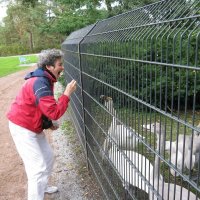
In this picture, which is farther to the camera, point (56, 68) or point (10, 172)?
point (10, 172)

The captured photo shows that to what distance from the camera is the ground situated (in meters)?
4.90

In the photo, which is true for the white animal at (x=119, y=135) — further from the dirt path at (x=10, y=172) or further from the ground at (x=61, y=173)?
the dirt path at (x=10, y=172)

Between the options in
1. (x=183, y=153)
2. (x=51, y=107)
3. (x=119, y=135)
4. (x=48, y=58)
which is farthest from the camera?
(x=48, y=58)

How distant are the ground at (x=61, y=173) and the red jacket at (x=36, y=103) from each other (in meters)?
1.21

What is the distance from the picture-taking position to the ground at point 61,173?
4.90 metres

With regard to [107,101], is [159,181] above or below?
below

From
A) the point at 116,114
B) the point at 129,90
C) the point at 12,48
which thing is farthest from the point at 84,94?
the point at 12,48

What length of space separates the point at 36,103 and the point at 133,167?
148cm

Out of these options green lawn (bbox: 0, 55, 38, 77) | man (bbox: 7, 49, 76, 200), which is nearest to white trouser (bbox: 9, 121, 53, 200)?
man (bbox: 7, 49, 76, 200)

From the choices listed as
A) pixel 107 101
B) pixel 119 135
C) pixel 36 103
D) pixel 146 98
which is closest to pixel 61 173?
pixel 36 103

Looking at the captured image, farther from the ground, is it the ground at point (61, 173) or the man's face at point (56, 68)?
the man's face at point (56, 68)

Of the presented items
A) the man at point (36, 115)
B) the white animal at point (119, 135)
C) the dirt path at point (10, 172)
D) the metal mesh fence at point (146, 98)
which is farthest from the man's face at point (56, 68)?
the dirt path at point (10, 172)

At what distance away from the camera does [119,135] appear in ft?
10.6

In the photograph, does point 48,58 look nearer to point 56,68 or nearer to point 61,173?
point 56,68
